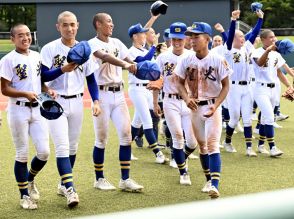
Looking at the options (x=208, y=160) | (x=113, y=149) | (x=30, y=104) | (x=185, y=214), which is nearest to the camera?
(x=185, y=214)

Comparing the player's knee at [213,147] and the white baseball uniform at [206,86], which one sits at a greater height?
the white baseball uniform at [206,86]

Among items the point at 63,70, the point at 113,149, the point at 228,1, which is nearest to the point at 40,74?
the point at 63,70

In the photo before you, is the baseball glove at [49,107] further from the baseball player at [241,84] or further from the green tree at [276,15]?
the green tree at [276,15]

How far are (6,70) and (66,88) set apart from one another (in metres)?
0.70

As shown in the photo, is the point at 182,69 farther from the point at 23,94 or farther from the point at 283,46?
the point at 283,46

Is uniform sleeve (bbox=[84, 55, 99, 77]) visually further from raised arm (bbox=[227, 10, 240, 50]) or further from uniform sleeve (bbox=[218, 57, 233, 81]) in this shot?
raised arm (bbox=[227, 10, 240, 50])

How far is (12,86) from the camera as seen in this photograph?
18.4 ft

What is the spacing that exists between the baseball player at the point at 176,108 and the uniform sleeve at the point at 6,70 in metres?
2.25

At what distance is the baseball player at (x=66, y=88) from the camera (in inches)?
228

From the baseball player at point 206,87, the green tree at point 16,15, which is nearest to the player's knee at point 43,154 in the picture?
the baseball player at point 206,87

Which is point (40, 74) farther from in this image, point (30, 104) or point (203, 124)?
point (203, 124)

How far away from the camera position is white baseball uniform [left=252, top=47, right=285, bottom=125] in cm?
912

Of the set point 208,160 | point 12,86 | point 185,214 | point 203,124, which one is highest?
point 185,214

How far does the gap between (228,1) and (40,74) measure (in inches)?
1293
